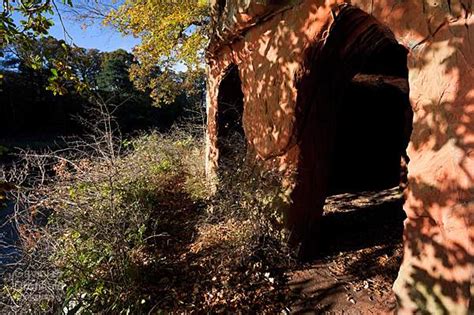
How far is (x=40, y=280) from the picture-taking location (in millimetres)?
3166

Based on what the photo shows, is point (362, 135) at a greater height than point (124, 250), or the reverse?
point (362, 135)

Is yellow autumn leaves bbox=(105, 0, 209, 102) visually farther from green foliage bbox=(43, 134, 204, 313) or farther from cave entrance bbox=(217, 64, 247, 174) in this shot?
green foliage bbox=(43, 134, 204, 313)

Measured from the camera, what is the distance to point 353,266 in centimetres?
423

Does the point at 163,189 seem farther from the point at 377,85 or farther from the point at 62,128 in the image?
the point at 62,128

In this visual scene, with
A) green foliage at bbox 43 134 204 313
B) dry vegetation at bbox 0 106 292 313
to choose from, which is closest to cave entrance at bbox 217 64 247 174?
dry vegetation at bbox 0 106 292 313

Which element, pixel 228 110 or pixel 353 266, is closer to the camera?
pixel 353 266

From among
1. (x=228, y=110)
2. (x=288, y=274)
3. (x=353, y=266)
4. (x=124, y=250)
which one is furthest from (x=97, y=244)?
(x=228, y=110)

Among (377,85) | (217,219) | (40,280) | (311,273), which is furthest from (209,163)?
(377,85)

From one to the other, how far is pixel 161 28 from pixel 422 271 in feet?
Answer: 33.5

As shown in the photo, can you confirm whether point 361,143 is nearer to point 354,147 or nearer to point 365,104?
point 354,147

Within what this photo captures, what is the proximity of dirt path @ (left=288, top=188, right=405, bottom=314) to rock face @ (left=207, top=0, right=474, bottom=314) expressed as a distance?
0.53m

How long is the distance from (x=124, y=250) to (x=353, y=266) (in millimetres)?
3024

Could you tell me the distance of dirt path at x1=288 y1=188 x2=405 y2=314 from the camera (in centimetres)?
356

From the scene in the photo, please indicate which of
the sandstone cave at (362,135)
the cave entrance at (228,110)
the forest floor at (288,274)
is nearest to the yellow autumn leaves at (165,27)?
the cave entrance at (228,110)
